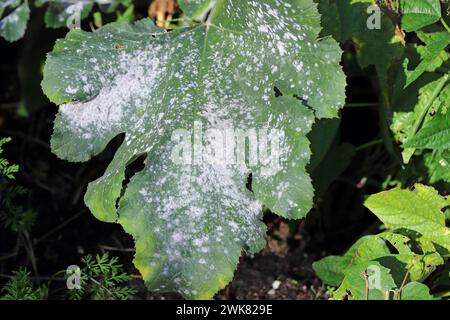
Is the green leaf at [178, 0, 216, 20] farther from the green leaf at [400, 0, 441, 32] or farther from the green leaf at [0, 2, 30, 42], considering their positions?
the green leaf at [0, 2, 30, 42]

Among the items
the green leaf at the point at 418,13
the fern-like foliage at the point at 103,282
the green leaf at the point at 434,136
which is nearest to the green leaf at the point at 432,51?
the green leaf at the point at 418,13

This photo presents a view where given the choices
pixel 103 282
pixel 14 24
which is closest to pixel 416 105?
pixel 103 282

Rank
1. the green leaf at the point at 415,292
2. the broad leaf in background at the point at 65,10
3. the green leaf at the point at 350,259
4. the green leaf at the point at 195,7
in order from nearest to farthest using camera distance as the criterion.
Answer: the green leaf at the point at 415,292
the green leaf at the point at 350,259
the green leaf at the point at 195,7
the broad leaf in background at the point at 65,10

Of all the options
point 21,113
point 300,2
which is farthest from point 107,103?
point 21,113

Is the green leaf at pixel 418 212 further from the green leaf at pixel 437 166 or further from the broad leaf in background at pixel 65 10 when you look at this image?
the broad leaf in background at pixel 65 10

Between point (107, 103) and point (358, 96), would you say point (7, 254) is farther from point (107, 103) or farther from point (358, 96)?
point (358, 96)

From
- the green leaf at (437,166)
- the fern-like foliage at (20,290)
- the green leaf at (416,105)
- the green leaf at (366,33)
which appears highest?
the green leaf at (366,33)
